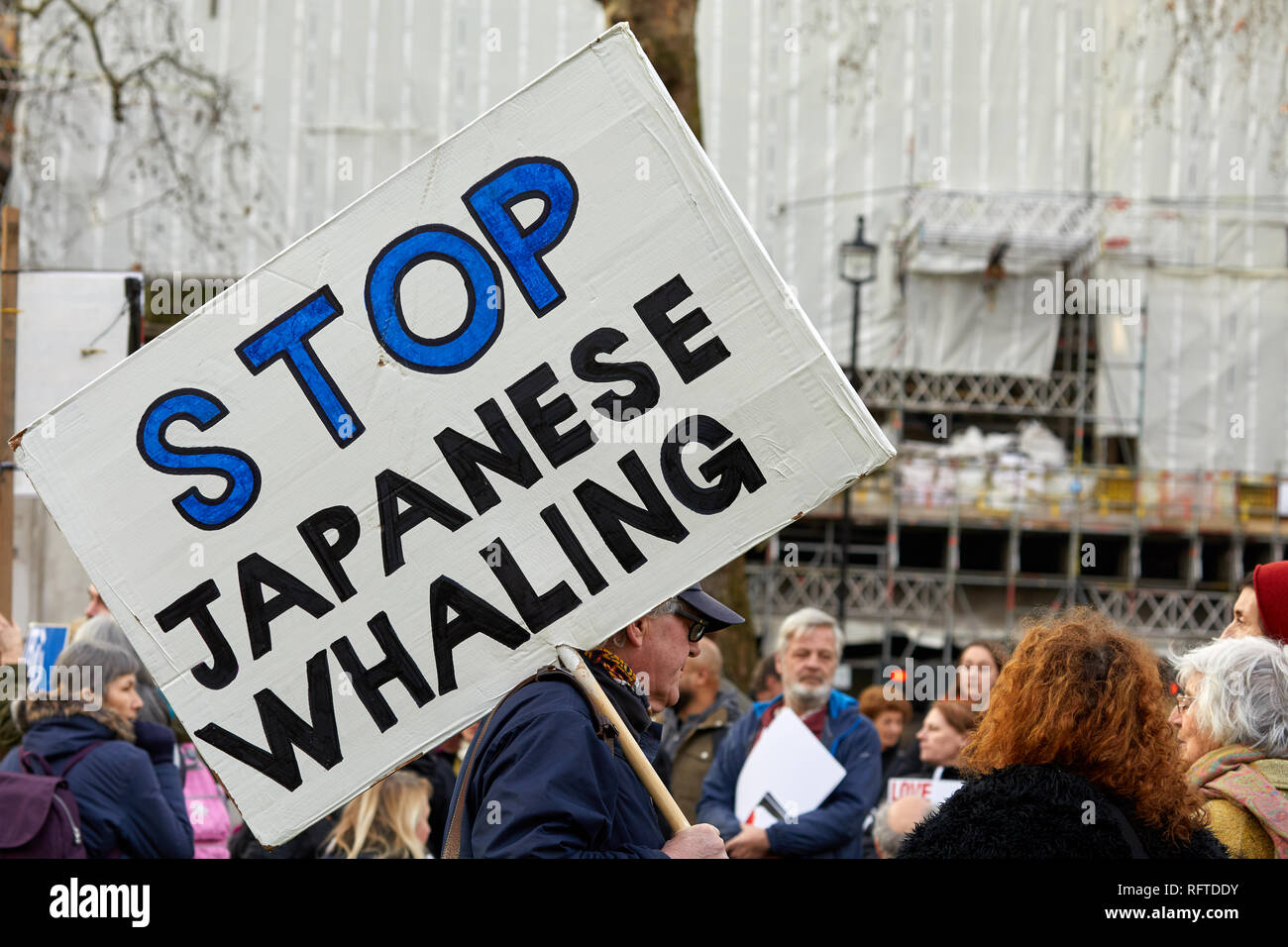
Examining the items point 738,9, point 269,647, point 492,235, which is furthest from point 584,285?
point 738,9

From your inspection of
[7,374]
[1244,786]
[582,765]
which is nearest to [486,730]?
[582,765]

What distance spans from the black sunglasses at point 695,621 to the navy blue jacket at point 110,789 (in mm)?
2011

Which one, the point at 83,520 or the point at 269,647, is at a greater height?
the point at 83,520

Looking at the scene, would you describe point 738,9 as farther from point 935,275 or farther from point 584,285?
point 584,285

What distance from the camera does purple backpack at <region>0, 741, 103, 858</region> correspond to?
11.6 ft

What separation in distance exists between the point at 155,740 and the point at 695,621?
7.72ft

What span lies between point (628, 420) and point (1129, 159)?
21088mm

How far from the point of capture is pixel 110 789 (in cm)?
386

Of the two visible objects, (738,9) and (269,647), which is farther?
(738,9)

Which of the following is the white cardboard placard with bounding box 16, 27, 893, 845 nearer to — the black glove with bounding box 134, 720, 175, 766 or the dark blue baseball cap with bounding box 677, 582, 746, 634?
the dark blue baseball cap with bounding box 677, 582, 746, 634

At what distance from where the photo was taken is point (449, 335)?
103 inches

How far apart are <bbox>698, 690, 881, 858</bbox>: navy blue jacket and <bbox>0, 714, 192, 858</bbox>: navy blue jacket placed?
1.91 m

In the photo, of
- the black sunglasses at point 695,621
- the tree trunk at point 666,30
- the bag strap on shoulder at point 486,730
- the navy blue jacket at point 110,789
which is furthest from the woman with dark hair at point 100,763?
the tree trunk at point 666,30
